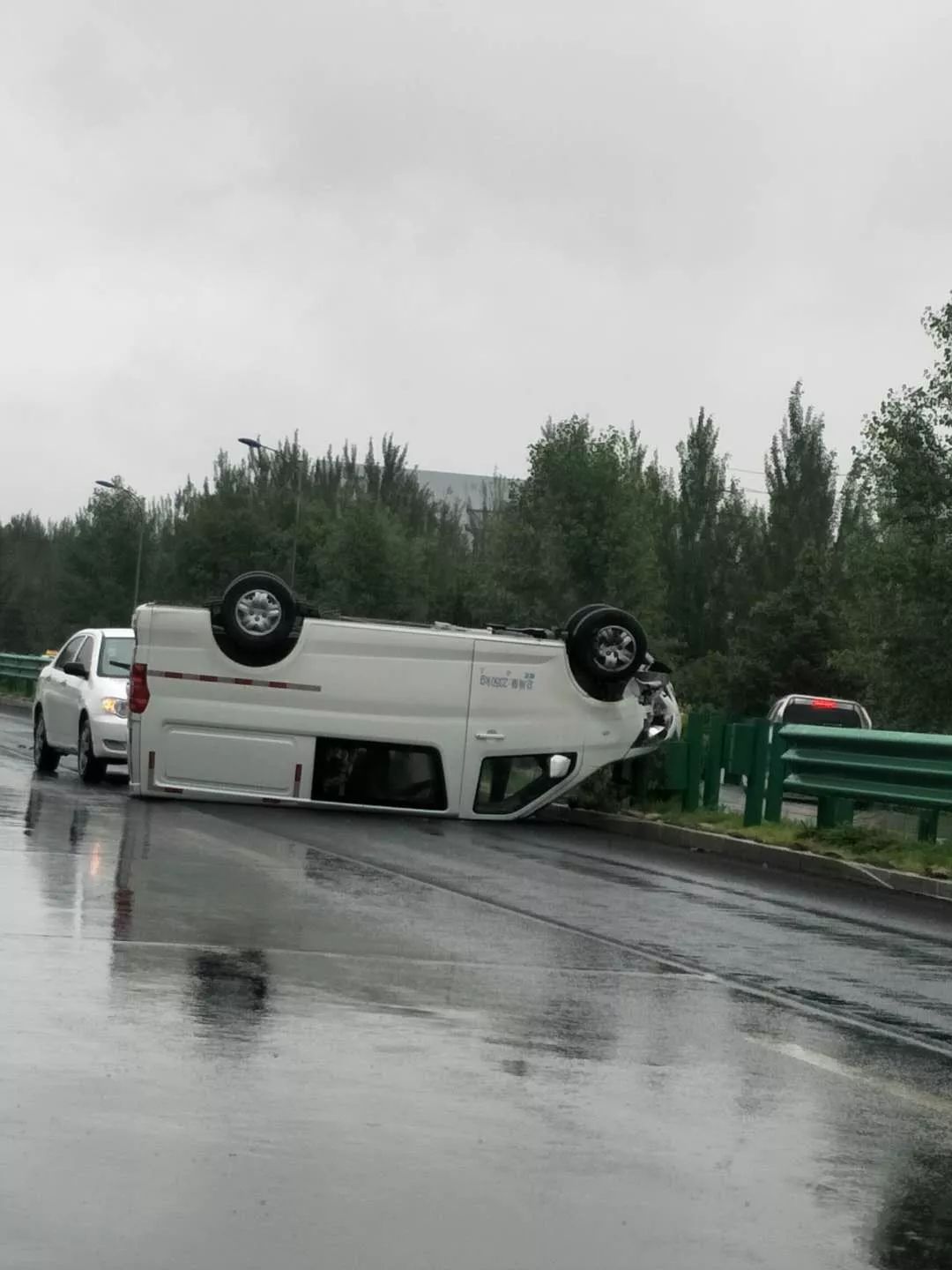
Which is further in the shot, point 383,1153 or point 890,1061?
point 890,1061

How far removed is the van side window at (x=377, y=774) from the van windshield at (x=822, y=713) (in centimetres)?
1655

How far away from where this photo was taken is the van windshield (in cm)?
3713

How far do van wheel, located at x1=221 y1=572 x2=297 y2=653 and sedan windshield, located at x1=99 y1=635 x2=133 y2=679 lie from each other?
4.00 meters

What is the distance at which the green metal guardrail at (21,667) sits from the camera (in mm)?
51156

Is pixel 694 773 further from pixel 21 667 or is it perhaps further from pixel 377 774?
pixel 21 667

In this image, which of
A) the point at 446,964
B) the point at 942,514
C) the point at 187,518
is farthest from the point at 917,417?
the point at 187,518

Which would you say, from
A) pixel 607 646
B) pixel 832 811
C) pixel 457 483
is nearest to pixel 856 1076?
pixel 832 811

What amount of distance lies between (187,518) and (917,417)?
5136 cm

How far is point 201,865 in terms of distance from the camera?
45.9 ft

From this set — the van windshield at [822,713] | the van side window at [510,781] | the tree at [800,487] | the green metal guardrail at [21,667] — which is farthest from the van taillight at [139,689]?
the tree at [800,487]

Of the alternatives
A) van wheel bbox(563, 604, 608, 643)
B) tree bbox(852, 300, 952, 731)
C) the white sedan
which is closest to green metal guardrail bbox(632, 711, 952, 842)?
van wheel bbox(563, 604, 608, 643)

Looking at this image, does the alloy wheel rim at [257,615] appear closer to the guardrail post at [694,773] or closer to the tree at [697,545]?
the guardrail post at [694,773]

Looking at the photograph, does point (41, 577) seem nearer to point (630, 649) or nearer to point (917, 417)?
point (917, 417)

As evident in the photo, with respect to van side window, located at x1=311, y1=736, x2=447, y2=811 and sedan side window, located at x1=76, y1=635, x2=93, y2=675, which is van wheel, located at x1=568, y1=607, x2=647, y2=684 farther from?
sedan side window, located at x1=76, y1=635, x2=93, y2=675
